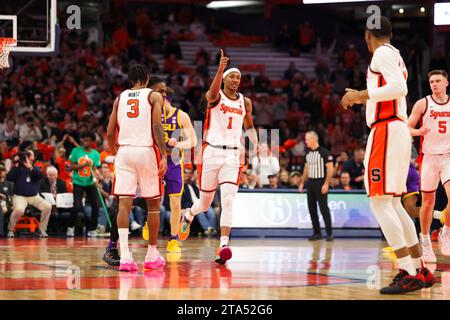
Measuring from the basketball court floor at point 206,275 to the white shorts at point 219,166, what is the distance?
3.42ft

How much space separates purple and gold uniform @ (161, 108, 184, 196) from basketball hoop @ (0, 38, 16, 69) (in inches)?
129

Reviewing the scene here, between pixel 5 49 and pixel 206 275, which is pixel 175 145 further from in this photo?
pixel 5 49

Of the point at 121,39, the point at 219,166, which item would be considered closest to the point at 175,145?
the point at 219,166

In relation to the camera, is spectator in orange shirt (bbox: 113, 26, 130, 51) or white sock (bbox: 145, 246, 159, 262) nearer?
white sock (bbox: 145, 246, 159, 262)

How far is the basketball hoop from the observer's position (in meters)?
13.7

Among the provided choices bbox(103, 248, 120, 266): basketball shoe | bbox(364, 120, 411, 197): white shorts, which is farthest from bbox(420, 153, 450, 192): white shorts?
bbox(103, 248, 120, 266): basketball shoe

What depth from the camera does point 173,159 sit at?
40.7ft

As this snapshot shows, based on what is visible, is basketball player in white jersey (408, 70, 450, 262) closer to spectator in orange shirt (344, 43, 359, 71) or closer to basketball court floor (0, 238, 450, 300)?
basketball court floor (0, 238, 450, 300)

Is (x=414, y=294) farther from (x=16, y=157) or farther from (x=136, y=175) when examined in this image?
(x=16, y=157)

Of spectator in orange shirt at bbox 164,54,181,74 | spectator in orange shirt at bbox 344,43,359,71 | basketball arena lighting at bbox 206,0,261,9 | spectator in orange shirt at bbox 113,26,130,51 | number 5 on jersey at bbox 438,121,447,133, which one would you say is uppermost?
basketball arena lighting at bbox 206,0,261,9

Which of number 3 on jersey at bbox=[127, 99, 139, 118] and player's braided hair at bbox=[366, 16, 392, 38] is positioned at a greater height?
player's braided hair at bbox=[366, 16, 392, 38]

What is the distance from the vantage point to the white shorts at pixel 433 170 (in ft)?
36.0

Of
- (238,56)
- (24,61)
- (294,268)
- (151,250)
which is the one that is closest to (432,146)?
(294,268)
